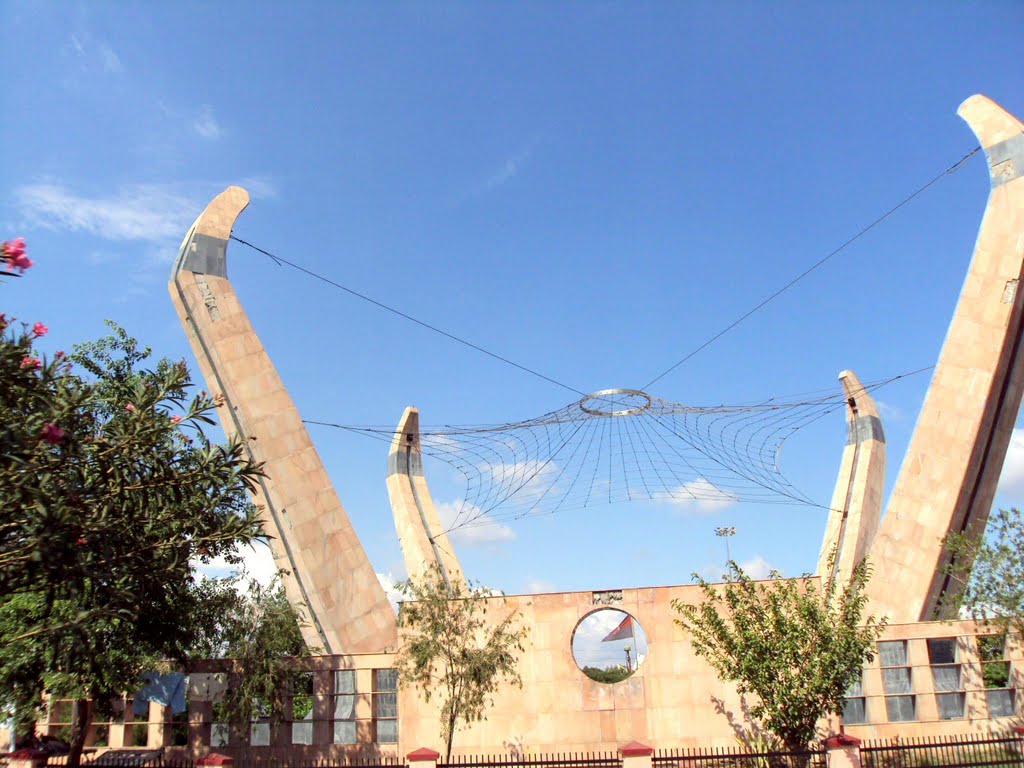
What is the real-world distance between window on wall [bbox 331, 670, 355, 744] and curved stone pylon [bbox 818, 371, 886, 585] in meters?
20.2

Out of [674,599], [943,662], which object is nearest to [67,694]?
[674,599]

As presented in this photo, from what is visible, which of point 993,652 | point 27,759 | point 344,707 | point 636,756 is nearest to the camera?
point 636,756

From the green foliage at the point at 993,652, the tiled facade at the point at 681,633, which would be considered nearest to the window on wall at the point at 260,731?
the tiled facade at the point at 681,633

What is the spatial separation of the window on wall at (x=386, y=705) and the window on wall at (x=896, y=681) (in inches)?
584

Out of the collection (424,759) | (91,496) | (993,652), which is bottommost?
(424,759)

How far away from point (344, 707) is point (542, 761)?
798cm

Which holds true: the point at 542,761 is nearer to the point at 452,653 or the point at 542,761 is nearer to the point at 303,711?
the point at 452,653

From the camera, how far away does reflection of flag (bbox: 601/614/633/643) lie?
113 feet

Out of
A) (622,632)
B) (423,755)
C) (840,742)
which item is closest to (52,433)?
(423,755)

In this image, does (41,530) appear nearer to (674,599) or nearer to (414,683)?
(414,683)

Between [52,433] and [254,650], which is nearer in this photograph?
[52,433]

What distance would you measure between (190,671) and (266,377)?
32.2ft

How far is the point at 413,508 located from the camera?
37.0m

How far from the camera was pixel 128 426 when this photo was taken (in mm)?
13602
